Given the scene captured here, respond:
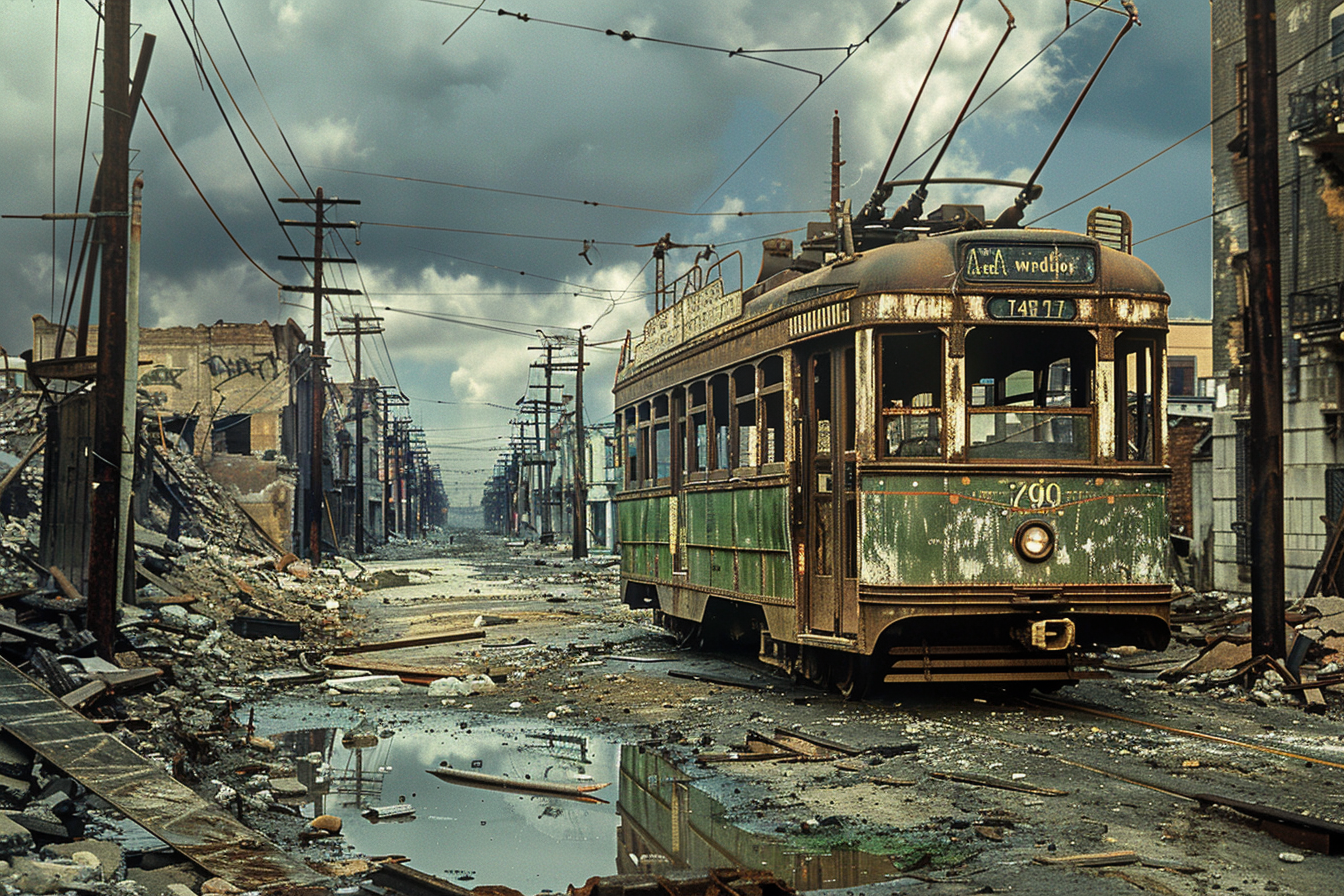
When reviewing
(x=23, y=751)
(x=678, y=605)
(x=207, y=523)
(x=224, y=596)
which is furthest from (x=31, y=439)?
(x=23, y=751)

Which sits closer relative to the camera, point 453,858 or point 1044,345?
point 453,858

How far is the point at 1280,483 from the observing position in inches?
489

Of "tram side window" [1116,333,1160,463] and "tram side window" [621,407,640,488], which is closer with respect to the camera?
"tram side window" [1116,333,1160,463]

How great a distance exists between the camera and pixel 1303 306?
21.4 meters

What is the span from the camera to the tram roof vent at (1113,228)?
1064 cm

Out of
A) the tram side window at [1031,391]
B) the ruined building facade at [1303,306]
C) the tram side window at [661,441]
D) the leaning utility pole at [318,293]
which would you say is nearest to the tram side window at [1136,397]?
the tram side window at [1031,391]

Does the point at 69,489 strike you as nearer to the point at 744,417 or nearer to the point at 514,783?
the point at 744,417

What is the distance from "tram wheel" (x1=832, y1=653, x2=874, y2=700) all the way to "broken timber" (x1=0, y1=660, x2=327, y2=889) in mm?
5596

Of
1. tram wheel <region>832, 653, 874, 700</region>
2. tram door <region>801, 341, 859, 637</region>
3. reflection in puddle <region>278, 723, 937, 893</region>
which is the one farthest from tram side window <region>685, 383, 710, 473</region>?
reflection in puddle <region>278, 723, 937, 893</region>

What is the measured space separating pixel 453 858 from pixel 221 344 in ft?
154

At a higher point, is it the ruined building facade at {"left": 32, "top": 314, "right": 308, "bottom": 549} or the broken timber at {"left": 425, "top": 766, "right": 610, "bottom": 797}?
the ruined building facade at {"left": 32, "top": 314, "right": 308, "bottom": 549}

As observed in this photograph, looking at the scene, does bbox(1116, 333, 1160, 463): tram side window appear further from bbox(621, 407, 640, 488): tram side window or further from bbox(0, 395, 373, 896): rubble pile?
bbox(621, 407, 640, 488): tram side window

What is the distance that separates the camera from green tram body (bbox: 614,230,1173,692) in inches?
379

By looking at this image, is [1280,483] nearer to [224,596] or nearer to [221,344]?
[224,596]
